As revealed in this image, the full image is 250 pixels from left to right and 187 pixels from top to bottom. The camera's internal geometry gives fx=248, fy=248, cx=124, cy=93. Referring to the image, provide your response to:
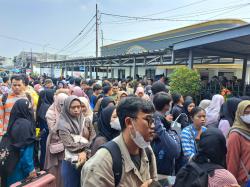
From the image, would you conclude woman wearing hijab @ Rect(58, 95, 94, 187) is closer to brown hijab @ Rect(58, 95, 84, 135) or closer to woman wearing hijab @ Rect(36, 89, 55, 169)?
brown hijab @ Rect(58, 95, 84, 135)

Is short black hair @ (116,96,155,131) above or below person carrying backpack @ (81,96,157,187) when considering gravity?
above

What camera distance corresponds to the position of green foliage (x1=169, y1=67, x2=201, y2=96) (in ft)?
27.1

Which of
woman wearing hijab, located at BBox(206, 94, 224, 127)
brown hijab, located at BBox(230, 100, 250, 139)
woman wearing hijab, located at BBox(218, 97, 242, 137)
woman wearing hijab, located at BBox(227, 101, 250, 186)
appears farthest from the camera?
woman wearing hijab, located at BBox(206, 94, 224, 127)

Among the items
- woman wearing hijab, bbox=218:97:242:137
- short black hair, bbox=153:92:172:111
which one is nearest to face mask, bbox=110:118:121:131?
short black hair, bbox=153:92:172:111

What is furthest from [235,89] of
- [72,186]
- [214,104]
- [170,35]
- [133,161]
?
[170,35]

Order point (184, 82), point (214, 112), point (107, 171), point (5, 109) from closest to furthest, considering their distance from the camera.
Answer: point (107, 171) → point (214, 112) → point (5, 109) → point (184, 82)

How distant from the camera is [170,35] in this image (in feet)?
76.8

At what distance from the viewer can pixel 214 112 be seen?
4676 mm

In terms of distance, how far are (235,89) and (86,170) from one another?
10.2 meters

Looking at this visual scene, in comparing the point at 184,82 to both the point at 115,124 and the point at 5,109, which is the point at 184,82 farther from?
the point at 115,124

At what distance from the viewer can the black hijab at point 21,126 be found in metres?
3.29

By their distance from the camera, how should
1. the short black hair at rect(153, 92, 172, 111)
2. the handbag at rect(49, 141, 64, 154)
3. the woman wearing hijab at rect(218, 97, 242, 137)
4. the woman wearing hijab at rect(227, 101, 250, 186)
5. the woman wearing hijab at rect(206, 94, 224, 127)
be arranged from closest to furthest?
the woman wearing hijab at rect(227, 101, 250, 186) → the short black hair at rect(153, 92, 172, 111) → the handbag at rect(49, 141, 64, 154) → the woman wearing hijab at rect(218, 97, 242, 137) → the woman wearing hijab at rect(206, 94, 224, 127)

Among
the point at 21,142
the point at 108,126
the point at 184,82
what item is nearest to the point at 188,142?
the point at 108,126

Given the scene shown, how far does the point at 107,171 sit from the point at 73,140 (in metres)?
1.74
